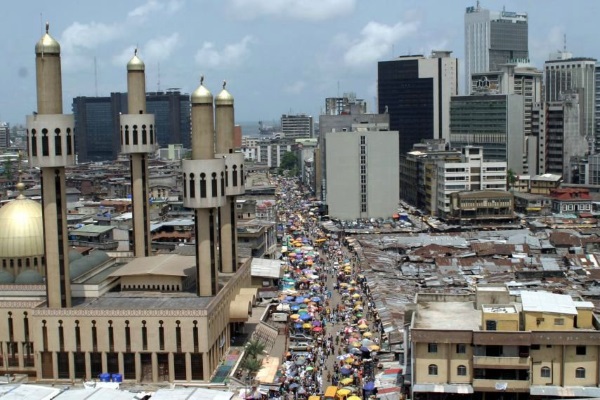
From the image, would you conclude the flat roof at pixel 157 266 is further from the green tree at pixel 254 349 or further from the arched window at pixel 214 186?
the green tree at pixel 254 349

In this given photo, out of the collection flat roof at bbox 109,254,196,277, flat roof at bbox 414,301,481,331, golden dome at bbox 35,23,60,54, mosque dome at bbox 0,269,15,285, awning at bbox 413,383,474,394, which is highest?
golden dome at bbox 35,23,60,54

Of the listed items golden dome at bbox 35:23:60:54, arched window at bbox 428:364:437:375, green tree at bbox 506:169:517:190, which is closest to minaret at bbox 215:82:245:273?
golden dome at bbox 35:23:60:54

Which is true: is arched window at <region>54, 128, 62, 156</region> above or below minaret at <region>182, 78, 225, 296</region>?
above

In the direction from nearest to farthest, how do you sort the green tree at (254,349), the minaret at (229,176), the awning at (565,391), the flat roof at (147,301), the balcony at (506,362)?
the awning at (565,391), the balcony at (506,362), the flat roof at (147,301), the green tree at (254,349), the minaret at (229,176)

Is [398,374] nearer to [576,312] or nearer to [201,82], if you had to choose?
[576,312]

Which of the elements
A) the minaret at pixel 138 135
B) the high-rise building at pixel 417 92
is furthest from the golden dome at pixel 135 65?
the high-rise building at pixel 417 92

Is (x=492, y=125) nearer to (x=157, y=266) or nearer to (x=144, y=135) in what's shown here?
(x=144, y=135)

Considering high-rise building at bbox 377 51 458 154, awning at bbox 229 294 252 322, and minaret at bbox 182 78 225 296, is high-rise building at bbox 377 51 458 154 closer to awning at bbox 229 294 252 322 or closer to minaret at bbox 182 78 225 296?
awning at bbox 229 294 252 322
